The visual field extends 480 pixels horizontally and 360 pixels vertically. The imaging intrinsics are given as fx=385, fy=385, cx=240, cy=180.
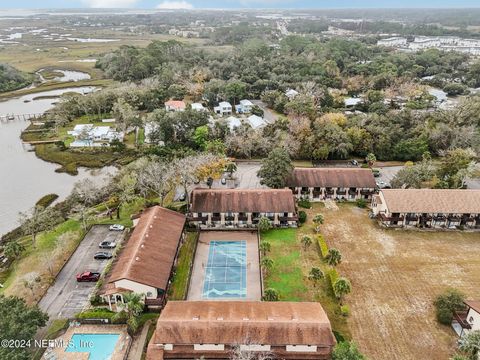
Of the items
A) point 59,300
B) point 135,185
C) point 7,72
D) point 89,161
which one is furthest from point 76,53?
point 59,300

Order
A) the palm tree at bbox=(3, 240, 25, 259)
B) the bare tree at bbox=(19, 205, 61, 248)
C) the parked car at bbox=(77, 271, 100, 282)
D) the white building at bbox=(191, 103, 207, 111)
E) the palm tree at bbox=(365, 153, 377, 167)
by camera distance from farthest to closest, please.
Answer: the white building at bbox=(191, 103, 207, 111) < the palm tree at bbox=(365, 153, 377, 167) < the bare tree at bbox=(19, 205, 61, 248) < the palm tree at bbox=(3, 240, 25, 259) < the parked car at bbox=(77, 271, 100, 282)

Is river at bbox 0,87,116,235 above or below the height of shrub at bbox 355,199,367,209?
below

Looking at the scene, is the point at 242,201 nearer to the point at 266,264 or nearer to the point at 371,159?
the point at 266,264

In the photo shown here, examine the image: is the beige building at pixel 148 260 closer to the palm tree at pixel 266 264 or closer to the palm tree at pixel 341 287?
the palm tree at pixel 266 264

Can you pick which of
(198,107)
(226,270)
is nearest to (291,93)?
(198,107)

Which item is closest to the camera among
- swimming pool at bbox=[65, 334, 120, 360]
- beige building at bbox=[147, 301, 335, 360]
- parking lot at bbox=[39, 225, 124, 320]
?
beige building at bbox=[147, 301, 335, 360]

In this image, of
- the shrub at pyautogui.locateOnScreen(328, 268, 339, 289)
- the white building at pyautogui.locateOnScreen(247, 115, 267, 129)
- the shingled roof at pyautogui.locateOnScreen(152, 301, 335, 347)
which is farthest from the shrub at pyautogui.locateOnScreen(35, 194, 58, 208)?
the shrub at pyautogui.locateOnScreen(328, 268, 339, 289)

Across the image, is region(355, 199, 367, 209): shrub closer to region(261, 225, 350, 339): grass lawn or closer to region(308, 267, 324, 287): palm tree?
region(261, 225, 350, 339): grass lawn
